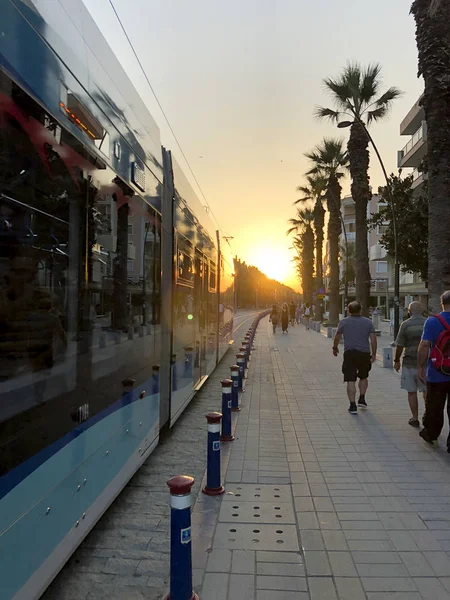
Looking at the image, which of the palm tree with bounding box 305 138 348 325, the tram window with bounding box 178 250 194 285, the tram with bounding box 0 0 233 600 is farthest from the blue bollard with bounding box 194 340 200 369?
the palm tree with bounding box 305 138 348 325

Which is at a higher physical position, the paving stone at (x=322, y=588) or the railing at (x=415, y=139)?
the railing at (x=415, y=139)

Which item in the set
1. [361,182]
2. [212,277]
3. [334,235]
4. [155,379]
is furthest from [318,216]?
[155,379]

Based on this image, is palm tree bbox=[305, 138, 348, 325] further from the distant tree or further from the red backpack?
the red backpack

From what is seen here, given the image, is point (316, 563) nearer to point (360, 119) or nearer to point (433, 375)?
point (433, 375)

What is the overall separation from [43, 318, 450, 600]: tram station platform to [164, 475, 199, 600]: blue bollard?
405 millimetres

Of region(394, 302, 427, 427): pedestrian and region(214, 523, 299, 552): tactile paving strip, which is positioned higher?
region(394, 302, 427, 427): pedestrian

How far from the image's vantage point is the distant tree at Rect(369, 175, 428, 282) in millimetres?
22000

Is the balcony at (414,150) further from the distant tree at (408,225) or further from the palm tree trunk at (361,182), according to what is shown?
the palm tree trunk at (361,182)

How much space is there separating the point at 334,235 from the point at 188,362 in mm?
28768

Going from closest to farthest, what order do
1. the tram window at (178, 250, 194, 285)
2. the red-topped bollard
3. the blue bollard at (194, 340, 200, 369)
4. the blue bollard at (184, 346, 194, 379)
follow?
the red-topped bollard < the tram window at (178, 250, 194, 285) < the blue bollard at (184, 346, 194, 379) < the blue bollard at (194, 340, 200, 369)

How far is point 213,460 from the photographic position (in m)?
5.09

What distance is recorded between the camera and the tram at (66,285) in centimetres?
249

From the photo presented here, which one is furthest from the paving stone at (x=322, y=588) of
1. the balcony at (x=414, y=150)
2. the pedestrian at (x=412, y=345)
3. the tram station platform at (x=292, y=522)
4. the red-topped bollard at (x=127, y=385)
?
the balcony at (x=414, y=150)

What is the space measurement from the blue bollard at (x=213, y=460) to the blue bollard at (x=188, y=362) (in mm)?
3080
